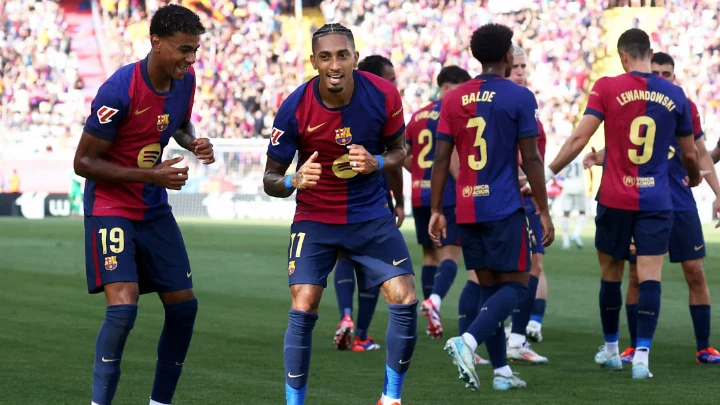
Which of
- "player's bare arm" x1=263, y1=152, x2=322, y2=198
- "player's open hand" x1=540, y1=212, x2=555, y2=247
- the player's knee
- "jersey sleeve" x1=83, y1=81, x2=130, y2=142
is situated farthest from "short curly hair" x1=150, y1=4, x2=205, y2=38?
the player's knee

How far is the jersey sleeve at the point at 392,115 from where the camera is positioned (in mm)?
6027

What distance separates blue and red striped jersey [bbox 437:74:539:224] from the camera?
23.1 feet

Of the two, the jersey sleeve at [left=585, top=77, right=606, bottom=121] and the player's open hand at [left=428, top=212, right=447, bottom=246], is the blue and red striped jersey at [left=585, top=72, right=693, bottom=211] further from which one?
the player's open hand at [left=428, top=212, right=447, bottom=246]

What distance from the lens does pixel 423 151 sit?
34.4 ft

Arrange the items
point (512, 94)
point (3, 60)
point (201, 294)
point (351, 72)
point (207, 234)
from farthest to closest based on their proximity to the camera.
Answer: point (3, 60) < point (207, 234) < point (201, 294) < point (512, 94) < point (351, 72)

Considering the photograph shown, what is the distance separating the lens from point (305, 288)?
5.89m

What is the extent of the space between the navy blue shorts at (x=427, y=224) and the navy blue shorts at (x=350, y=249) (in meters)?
4.25

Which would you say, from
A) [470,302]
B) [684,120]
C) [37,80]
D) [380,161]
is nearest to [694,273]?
[684,120]

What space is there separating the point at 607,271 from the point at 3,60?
1218 inches

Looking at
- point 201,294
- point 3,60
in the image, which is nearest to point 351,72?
point 201,294

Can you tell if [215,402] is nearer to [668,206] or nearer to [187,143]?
[187,143]

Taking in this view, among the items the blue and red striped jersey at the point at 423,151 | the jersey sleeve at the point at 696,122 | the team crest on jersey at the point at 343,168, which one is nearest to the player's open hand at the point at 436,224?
the team crest on jersey at the point at 343,168

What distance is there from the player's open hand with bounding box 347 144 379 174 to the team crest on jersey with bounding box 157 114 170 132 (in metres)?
0.92

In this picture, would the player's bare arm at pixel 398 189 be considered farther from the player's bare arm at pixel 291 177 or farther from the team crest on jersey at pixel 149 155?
the team crest on jersey at pixel 149 155
